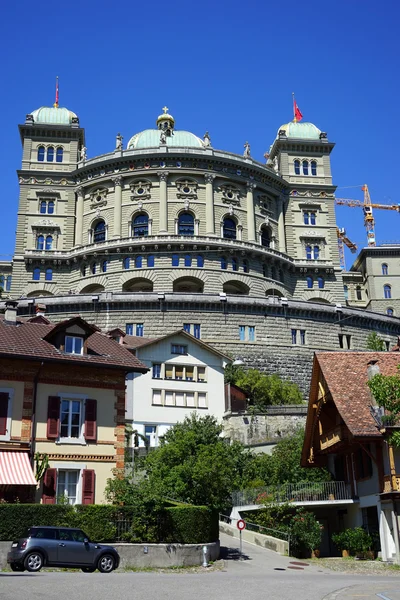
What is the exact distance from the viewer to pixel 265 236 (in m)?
96.1

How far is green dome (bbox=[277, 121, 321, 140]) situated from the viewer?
10617 cm

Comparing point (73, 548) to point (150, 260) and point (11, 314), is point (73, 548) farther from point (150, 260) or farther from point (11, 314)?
point (150, 260)

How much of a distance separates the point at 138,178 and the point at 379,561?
226ft

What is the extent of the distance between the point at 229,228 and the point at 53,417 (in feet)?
211

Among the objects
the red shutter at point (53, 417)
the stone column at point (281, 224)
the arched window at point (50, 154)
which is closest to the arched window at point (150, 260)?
the stone column at point (281, 224)

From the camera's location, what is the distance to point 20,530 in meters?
25.0

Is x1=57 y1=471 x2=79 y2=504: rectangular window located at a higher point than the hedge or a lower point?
higher

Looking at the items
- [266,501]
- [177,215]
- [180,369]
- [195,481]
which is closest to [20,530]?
[195,481]

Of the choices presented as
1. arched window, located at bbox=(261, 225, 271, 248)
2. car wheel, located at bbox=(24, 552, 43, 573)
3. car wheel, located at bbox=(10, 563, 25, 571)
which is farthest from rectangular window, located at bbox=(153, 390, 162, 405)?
arched window, located at bbox=(261, 225, 271, 248)

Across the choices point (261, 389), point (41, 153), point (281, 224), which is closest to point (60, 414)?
point (261, 389)

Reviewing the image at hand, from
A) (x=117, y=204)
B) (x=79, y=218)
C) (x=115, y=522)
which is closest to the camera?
(x=115, y=522)

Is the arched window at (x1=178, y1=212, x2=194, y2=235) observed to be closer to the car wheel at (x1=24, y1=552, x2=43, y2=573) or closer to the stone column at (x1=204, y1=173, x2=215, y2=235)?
the stone column at (x1=204, y1=173, x2=215, y2=235)

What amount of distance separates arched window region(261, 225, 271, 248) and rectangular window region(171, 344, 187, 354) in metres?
44.5

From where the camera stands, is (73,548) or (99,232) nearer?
(73,548)
